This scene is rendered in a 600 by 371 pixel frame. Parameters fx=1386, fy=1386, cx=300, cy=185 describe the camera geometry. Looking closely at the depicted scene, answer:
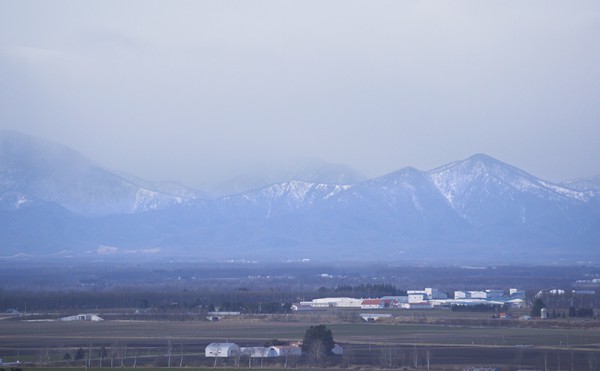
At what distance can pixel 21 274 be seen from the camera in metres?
109

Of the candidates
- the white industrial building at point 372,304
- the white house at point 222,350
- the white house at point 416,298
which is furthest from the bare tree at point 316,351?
the white house at point 416,298

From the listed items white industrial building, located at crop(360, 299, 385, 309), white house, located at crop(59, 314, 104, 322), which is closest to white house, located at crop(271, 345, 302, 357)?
white house, located at crop(59, 314, 104, 322)

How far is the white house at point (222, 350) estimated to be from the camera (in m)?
42.9

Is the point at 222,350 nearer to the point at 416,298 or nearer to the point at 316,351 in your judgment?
the point at 316,351

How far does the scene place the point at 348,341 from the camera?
158ft

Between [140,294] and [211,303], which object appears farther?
[140,294]

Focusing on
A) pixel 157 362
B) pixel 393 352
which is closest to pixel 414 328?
pixel 393 352

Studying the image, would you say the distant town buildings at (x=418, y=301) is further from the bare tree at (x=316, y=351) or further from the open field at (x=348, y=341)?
the bare tree at (x=316, y=351)

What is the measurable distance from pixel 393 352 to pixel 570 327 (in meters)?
14.3

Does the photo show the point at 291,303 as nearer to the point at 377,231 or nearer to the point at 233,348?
the point at 233,348

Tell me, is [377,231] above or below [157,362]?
above

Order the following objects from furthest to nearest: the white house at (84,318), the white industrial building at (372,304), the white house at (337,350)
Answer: the white industrial building at (372,304) < the white house at (84,318) < the white house at (337,350)

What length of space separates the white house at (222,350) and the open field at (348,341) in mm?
365

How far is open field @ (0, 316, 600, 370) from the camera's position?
135ft
